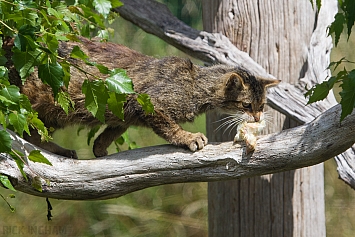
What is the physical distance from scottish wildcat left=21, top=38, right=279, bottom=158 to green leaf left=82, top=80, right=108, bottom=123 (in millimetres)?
1090

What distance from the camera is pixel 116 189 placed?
132 inches

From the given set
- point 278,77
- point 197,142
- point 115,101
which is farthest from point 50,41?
point 278,77

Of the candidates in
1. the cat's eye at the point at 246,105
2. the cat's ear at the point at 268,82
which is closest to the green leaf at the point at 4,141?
the cat's eye at the point at 246,105

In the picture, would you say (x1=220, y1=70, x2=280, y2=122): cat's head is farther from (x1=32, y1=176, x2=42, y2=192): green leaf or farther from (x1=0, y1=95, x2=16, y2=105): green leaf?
(x1=0, y1=95, x2=16, y2=105): green leaf

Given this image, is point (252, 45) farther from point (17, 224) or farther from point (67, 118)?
point (17, 224)

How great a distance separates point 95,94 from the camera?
8.54 ft

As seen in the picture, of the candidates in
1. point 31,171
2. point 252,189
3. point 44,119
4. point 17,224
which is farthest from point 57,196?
point 17,224

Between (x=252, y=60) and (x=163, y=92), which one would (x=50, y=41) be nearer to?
(x=163, y=92)

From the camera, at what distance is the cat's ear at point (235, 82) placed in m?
3.85

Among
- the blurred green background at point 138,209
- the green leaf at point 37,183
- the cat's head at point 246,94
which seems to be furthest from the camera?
the blurred green background at point 138,209

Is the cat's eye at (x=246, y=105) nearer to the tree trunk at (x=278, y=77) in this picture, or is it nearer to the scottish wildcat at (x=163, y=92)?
the scottish wildcat at (x=163, y=92)

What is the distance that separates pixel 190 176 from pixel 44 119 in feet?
3.64

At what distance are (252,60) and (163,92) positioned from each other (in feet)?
2.83

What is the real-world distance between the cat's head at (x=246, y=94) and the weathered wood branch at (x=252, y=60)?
0.22 m
